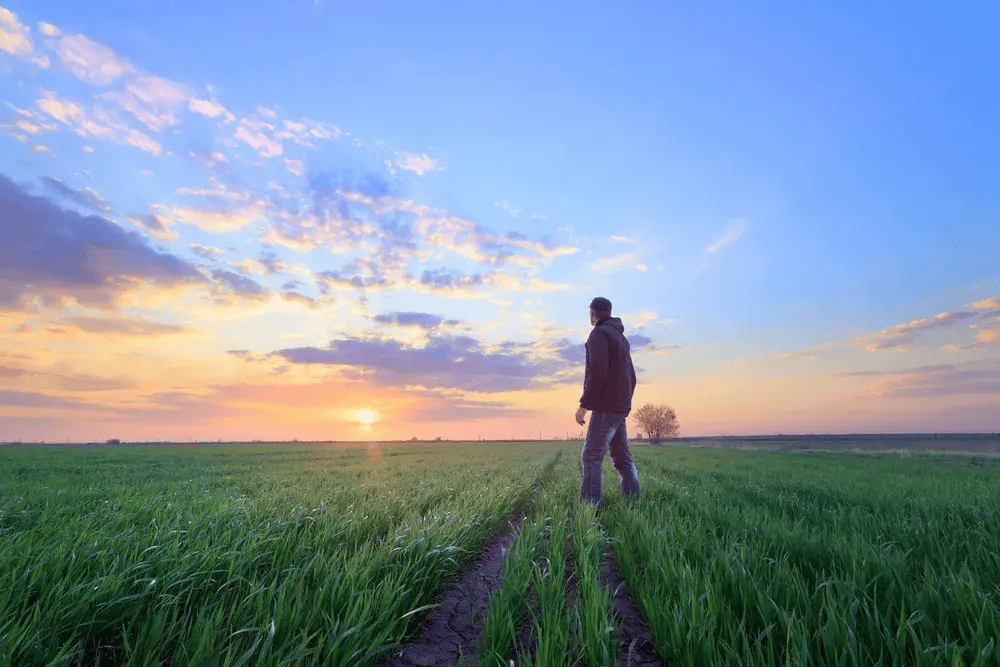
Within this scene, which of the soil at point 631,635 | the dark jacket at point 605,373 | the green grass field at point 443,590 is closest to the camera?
the green grass field at point 443,590

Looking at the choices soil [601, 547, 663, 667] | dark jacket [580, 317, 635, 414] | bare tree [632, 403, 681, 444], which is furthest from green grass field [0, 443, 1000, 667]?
bare tree [632, 403, 681, 444]

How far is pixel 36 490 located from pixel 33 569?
7.63 meters

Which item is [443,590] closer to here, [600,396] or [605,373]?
[600,396]

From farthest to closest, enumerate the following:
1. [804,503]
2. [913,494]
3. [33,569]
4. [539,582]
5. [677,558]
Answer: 1. [913,494]
2. [804,503]
3. [677,558]
4. [539,582]
5. [33,569]

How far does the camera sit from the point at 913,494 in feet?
23.8

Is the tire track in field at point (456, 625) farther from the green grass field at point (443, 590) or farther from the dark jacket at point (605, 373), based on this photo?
the dark jacket at point (605, 373)

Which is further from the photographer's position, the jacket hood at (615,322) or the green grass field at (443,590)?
the jacket hood at (615,322)

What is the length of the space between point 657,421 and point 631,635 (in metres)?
114

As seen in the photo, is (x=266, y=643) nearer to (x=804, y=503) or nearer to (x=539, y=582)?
(x=539, y=582)

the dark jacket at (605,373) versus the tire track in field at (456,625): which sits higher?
the dark jacket at (605,373)

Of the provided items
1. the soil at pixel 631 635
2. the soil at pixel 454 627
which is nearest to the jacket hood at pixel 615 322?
the soil at pixel 631 635

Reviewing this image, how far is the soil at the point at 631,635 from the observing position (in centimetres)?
242

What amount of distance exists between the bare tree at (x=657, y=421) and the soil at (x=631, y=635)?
110 m

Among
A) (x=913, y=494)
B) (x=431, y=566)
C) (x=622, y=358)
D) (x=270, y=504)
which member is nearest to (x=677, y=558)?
(x=431, y=566)
